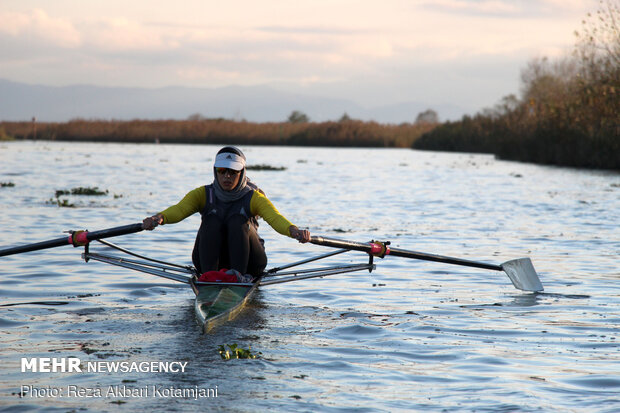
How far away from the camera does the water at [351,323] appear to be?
598 centimetres

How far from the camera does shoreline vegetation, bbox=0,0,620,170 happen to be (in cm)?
3278

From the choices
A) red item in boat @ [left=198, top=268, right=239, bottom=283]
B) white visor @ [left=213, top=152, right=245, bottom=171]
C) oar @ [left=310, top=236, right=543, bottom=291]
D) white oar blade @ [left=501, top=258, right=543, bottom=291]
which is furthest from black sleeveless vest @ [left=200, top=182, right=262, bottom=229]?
white oar blade @ [left=501, top=258, right=543, bottom=291]

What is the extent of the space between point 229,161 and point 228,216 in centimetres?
63

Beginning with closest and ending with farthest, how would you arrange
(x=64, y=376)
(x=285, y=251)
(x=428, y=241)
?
(x=64, y=376) < (x=285, y=251) < (x=428, y=241)

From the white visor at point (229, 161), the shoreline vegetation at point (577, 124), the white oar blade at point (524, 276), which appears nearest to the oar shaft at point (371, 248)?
the white oar blade at point (524, 276)

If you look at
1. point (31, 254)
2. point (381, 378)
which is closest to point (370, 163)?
point (31, 254)

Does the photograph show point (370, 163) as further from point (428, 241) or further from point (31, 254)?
point (31, 254)

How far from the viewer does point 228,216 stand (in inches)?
362

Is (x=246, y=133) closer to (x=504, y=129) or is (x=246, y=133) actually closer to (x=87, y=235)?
(x=504, y=129)

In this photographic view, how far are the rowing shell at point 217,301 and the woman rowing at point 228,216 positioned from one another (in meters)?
0.40

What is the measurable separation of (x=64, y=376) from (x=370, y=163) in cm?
3760

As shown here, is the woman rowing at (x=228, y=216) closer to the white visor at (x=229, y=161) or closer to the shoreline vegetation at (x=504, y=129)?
the white visor at (x=229, y=161)

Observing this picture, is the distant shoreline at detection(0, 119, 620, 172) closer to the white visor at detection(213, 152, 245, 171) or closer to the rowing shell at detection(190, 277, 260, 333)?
the white visor at detection(213, 152, 245, 171)

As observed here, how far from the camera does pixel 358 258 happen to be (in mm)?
13359
